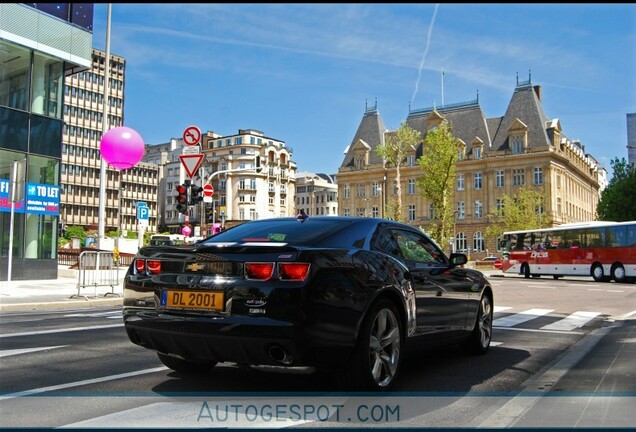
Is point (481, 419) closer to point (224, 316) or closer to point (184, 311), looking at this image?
point (224, 316)

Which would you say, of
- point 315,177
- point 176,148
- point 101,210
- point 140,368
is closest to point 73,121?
point 176,148

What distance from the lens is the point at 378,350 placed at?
5051 millimetres

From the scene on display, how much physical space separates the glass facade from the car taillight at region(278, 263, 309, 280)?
21.5 m

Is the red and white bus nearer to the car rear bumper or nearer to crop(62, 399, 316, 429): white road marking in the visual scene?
the car rear bumper

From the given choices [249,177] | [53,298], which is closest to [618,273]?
[53,298]

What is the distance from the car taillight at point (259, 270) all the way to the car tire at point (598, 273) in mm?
31688

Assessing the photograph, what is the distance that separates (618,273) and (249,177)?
9157 cm

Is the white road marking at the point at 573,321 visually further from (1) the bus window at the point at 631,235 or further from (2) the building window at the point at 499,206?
(2) the building window at the point at 499,206

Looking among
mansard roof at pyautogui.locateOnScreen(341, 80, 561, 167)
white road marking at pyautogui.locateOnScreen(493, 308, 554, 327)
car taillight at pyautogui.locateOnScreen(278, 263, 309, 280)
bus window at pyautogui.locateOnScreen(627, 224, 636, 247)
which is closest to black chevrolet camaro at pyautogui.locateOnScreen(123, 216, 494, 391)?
car taillight at pyautogui.locateOnScreen(278, 263, 309, 280)

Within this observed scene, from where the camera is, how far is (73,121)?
344 feet

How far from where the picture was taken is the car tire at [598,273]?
32.3 m

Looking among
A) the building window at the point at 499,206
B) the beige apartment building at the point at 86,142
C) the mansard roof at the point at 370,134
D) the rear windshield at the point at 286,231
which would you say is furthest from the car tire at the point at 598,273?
the beige apartment building at the point at 86,142

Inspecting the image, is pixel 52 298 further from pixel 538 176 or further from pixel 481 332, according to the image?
pixel 538 176

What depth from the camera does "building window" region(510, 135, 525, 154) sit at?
285 feet
